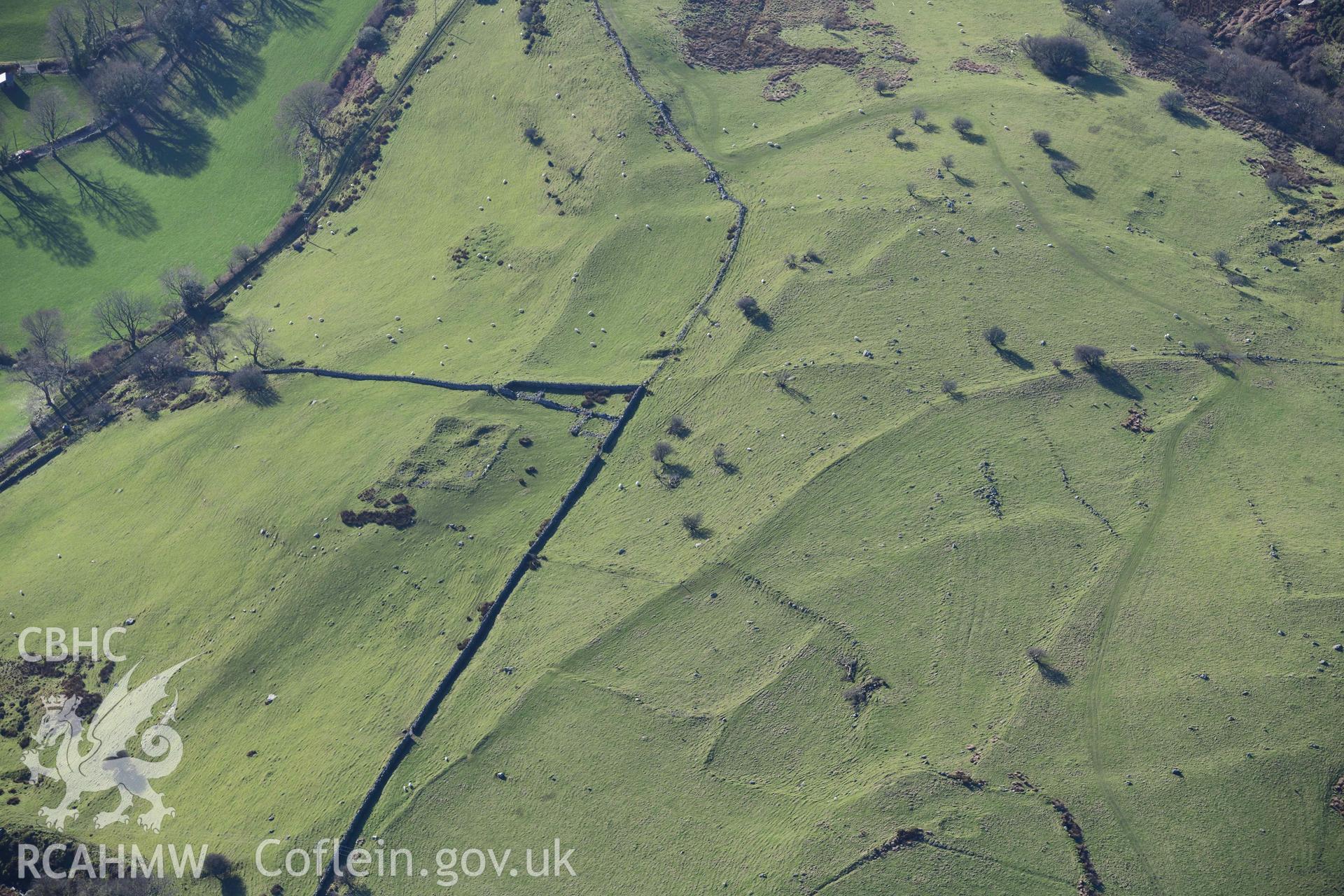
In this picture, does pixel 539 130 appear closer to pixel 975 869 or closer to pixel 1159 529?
pixel 1159 529

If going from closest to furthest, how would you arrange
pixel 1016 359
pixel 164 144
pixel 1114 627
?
pixel 1114 627
pixel 1016 359
pixel 164 144

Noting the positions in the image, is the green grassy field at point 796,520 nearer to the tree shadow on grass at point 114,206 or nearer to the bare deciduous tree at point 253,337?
the bare deciduous tree at point 253,337

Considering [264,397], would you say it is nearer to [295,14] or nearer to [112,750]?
[112,750]

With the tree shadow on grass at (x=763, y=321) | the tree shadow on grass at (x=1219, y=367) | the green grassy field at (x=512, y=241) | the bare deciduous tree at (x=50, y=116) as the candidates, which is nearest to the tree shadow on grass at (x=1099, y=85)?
the tree shadow on grass at (x=1219, y=367)

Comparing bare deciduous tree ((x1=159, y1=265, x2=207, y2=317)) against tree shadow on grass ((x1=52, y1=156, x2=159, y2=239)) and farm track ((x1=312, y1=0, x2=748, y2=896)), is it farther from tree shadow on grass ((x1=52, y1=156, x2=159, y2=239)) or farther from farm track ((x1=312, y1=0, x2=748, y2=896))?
farm track ((x1=312, y1=0, x2=748, y2=896))

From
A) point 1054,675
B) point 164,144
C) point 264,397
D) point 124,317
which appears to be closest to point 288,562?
point 264,397

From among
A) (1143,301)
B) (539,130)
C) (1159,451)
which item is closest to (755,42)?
(539,130)
